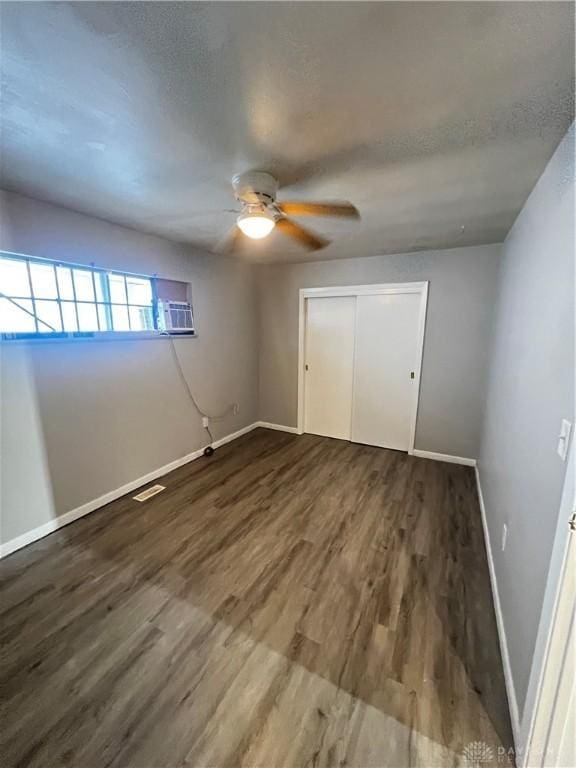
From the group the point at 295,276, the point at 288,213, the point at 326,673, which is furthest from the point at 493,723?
the point at 295,276

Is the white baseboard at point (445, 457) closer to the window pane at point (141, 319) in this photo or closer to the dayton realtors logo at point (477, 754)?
the dayton realtors logo at point (477, 754)

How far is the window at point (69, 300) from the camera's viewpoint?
6.52ft

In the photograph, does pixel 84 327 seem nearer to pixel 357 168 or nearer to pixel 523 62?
pixel 357 168

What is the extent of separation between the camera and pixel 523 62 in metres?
0.93

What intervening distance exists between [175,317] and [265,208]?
175 centimetres

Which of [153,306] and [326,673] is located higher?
[153,306]

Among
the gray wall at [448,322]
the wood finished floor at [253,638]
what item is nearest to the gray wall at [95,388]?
the wood finished floor at [253,638]

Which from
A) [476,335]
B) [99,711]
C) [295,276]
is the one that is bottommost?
[99,711]

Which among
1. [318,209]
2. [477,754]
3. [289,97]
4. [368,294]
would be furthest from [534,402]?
[368,294]

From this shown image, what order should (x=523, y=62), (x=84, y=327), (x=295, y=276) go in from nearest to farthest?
(x=523, y=62) < (x=84, y=327) < (x=295, y=276)

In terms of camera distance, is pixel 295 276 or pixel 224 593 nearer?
pixel 224 593

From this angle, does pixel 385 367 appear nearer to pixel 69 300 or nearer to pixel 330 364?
pixel 330 364

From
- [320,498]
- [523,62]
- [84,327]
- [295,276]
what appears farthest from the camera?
[295,276]

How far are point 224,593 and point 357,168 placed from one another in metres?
2.44
